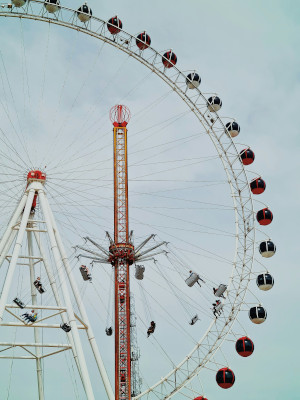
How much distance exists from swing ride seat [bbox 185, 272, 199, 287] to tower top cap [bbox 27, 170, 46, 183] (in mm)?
9663

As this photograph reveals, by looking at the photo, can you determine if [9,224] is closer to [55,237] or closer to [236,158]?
[55,237]

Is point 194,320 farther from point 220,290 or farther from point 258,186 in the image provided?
point 258,186

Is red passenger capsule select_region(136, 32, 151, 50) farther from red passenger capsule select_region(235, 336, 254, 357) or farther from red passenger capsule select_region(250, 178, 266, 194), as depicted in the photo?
red passenger capsule select_region(235, 336, 254, 357)

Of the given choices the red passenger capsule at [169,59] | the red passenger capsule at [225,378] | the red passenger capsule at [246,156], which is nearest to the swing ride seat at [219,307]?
the red passenger capsule at [225,378]

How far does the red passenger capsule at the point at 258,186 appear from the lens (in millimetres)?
35281

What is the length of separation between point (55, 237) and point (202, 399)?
10607 mm

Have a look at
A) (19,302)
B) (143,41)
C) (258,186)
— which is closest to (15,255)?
(19,302)

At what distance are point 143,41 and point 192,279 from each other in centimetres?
1404

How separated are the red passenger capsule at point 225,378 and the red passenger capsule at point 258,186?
1129 centimetres

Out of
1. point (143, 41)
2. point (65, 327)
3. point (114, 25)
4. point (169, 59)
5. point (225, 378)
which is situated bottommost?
point (225, 378)

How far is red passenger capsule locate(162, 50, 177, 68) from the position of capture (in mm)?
34681

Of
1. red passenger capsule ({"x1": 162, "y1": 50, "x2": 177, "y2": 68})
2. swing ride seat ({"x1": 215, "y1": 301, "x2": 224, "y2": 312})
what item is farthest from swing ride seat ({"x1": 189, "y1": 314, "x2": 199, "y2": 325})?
red passenger capsule ({"x1": 162, "y1": 50, "x2": 177, "y2": 68})

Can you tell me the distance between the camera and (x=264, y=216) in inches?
1350

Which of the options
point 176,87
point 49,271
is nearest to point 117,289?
point 49,271
